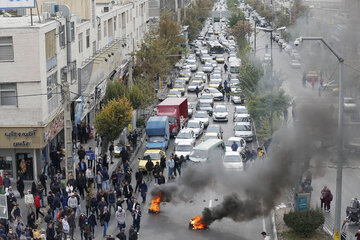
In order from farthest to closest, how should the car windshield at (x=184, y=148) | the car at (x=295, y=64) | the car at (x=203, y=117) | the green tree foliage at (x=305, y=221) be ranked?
1. the car at (x=203, y=117)
2. the car windshield at (x=184, y=148)
3. the car at (x=295, y=64)
4. the green tree foliage at (x=305, y=221)

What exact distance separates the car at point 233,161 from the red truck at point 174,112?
1014 cm

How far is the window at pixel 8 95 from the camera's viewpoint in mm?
34375

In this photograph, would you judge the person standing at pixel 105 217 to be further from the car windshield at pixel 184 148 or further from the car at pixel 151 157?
the car windshield at pixel 184 148

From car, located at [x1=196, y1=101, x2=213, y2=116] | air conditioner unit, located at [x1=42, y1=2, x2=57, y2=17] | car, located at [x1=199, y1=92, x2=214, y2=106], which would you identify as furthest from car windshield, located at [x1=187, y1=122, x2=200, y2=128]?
air conditioner unit, located at [x1=42, y1=2, x2=57, y2=17]

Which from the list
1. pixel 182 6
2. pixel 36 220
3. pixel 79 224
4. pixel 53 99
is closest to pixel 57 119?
pixel 53 99

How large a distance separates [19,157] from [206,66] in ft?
156

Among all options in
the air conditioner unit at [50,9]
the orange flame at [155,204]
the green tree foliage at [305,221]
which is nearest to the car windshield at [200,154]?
the orange flame at [155,204]

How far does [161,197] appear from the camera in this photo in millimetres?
30297

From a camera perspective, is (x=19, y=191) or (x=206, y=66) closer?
(x=19, y=191)

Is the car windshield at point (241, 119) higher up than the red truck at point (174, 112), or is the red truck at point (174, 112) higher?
the red truck at point (174, 112)

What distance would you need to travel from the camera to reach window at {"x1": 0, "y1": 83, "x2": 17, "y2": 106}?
34.4 metres

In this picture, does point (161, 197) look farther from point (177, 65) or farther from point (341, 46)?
point (177, 65)

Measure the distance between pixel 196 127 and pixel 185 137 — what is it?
3852mm

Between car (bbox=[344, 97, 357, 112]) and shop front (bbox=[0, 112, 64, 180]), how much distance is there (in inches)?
602
